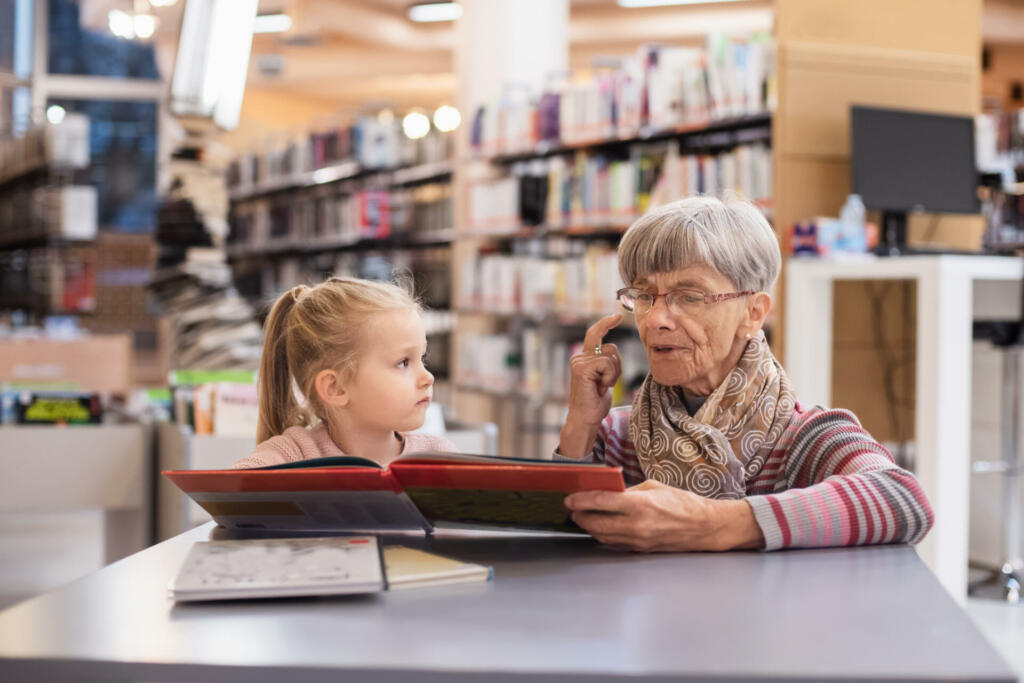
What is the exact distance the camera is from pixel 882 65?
15.6 feet

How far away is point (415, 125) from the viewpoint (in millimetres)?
9227

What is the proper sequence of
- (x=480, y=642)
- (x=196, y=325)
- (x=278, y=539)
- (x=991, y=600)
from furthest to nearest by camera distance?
(x=196, y=325) → (x=991, y=600) → (x=278, y=539) → (x=480, y=642)

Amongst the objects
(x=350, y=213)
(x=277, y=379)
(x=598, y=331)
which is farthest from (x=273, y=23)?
(x=598, y=331)

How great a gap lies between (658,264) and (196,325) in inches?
158

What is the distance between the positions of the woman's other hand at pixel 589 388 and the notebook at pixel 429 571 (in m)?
0.50

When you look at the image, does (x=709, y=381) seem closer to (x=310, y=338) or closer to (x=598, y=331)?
(x=598, y=331)

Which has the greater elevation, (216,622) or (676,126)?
(676,126)

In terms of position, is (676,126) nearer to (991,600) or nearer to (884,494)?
(991,600)

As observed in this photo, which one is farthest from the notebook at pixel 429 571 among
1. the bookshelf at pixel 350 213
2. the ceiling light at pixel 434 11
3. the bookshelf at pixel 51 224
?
the ceiling light at pixel 434 11

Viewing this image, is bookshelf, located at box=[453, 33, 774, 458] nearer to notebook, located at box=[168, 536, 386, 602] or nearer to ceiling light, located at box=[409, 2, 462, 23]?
notebook, located at box=[168, 536, 386, 602]

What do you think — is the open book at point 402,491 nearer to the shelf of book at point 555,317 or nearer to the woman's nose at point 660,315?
the woman's nose at point 660,315

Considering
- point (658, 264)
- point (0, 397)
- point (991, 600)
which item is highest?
point (658, 264)

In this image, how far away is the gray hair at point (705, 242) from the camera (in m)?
1.49

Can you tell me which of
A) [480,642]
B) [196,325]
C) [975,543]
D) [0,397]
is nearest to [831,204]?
[975,543]
